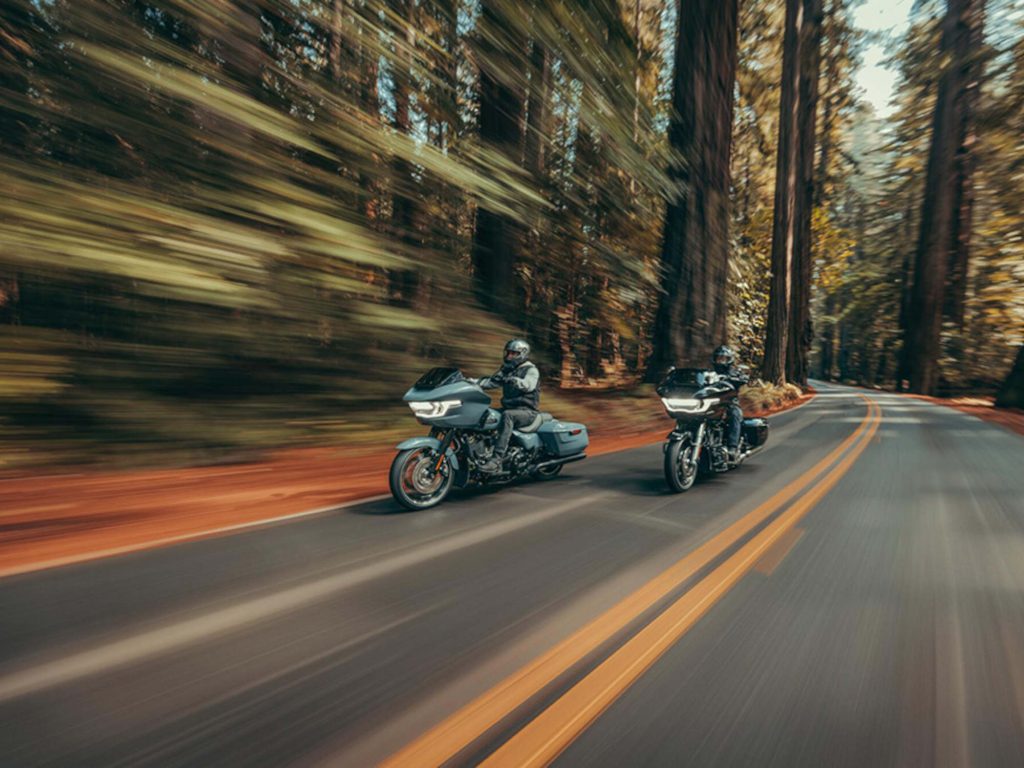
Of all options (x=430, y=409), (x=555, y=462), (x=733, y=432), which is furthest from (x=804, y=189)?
(x=430, y=409)

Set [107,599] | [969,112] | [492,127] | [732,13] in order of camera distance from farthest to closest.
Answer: [969,112]
[732,13]
[492,127]
[107,599]

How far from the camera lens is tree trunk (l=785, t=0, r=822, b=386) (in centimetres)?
2308

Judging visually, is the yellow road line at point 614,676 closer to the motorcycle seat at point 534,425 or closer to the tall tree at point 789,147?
the motorcycle seat at point 534,425

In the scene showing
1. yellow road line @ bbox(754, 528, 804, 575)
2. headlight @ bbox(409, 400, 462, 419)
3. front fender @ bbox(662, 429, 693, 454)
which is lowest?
yellow road line @ bbox(754, 528, 804, 575)

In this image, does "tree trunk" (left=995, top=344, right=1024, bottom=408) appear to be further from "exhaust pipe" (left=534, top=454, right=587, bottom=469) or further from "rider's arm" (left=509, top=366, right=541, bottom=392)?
"rider's arm" (left=509, top=366, right=541, bottom=392)

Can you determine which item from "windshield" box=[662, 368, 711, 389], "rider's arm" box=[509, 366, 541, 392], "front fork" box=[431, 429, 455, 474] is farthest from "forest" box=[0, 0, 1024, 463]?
"windshield" box=[662, 368, 711, 389]

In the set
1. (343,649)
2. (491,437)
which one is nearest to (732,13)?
(491,437)

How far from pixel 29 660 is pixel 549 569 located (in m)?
2.63

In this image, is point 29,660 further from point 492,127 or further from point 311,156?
point 492,127

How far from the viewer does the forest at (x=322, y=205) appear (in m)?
5.26

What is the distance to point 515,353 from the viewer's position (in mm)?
6496

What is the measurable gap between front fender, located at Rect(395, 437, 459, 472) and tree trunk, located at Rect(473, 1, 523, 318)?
3.70 m

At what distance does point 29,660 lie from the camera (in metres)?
2.71

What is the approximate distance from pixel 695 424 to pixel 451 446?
2676 mm
